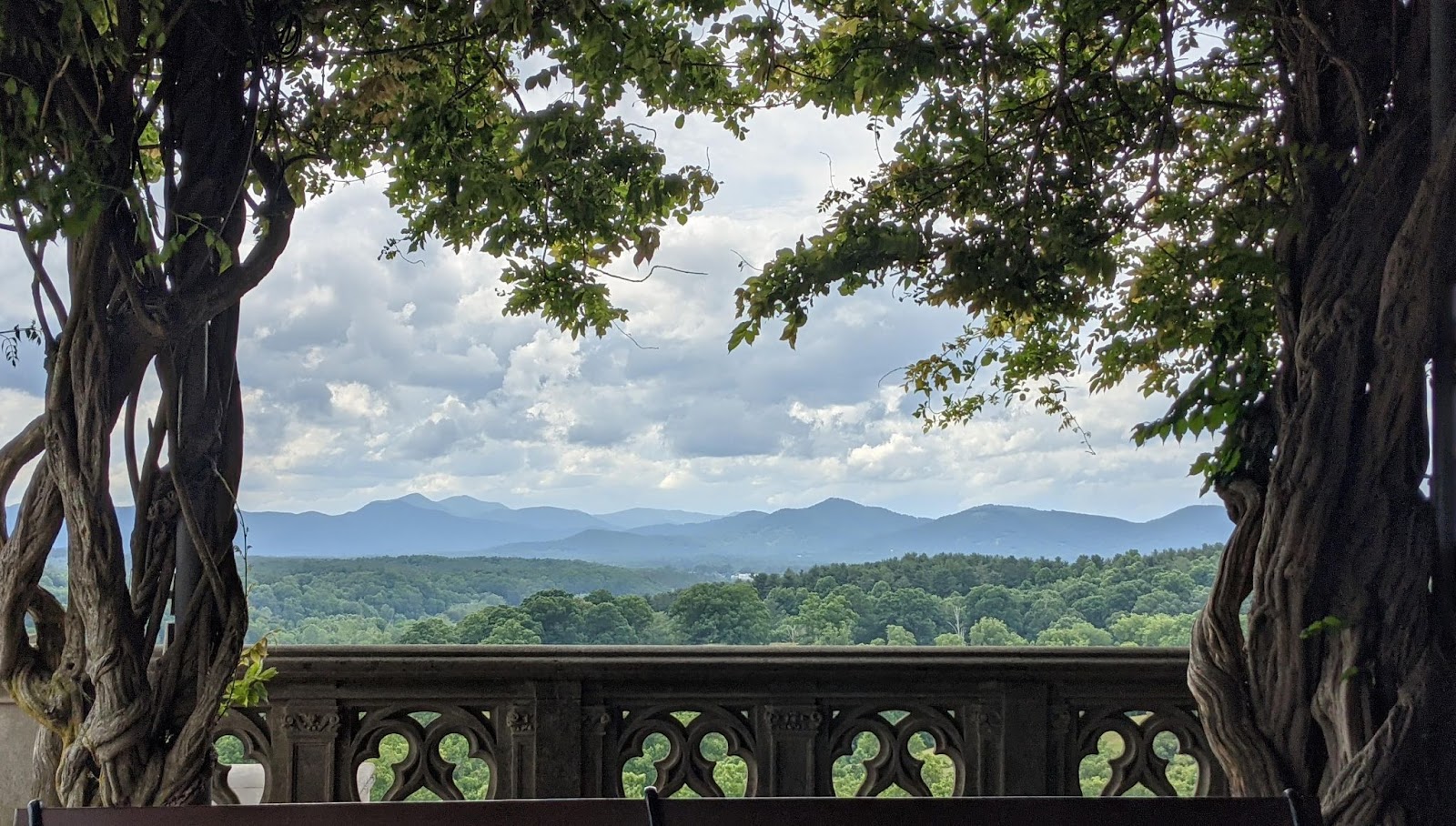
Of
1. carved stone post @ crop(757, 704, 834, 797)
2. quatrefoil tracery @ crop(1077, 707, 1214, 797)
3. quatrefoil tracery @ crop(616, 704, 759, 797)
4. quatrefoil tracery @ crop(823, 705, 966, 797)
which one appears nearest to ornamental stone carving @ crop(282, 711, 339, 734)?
quatrefoil tracery @ crop(616, 704, 759, 797)

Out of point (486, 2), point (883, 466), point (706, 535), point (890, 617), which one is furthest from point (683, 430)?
point (486, 2)

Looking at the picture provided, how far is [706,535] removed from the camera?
2969mm

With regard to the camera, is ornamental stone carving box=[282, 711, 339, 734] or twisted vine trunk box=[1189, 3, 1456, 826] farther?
ornamental stone carving box=[282, 711, 339, 734]

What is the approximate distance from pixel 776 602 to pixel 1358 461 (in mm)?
1513

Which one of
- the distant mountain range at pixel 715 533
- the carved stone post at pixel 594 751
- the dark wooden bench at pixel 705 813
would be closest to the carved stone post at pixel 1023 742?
the distant mountain range at pixel 715 533

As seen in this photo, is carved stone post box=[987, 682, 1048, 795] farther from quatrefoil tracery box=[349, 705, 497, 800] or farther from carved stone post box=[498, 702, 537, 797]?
quatrefoil tracery box=[349, 705, 497, 800]

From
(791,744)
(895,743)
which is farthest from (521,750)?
(895,743)

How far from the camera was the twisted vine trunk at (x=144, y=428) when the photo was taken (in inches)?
64.6

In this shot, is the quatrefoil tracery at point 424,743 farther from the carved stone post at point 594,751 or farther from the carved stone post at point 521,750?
the carved stone post at point 594,751

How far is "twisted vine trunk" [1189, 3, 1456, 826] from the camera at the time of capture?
1.80m

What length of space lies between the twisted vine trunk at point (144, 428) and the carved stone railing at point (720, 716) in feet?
2.35

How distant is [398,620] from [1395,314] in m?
2.56

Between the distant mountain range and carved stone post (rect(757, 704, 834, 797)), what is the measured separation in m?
0.46

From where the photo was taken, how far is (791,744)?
2543 mm
